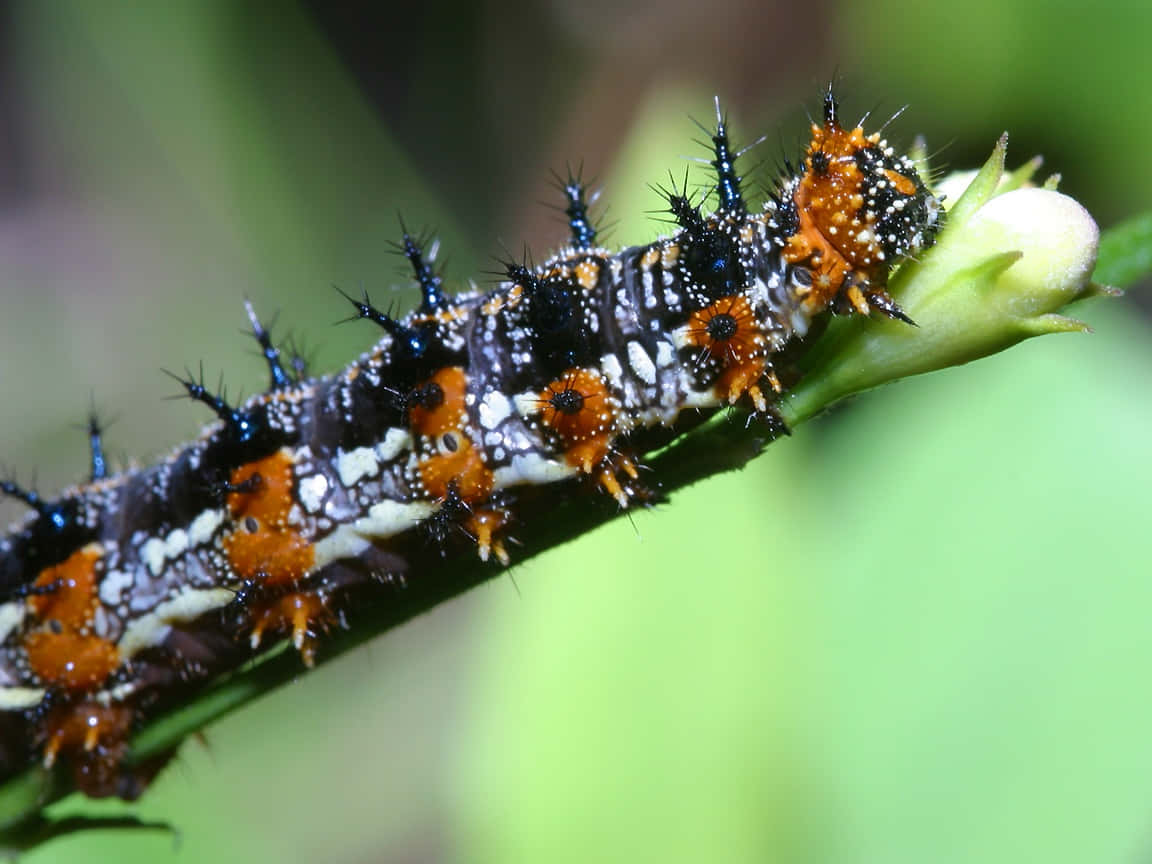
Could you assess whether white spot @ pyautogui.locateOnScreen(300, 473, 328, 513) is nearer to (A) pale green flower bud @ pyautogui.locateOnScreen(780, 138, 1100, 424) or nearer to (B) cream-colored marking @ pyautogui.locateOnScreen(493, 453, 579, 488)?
(B) cream-colored marking @ pyautogui.locateOnScreen(493, 453, 579, 488)

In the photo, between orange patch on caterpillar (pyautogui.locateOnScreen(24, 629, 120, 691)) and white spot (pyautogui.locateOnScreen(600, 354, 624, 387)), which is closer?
white spot (pyautogui.locateOnScreen(600, 354, 624, 387))

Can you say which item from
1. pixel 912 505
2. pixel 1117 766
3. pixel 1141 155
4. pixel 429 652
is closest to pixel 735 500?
pixel 912 505

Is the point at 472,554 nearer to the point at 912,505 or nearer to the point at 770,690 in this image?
the point at 770,690

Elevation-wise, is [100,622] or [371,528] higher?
[100,622]

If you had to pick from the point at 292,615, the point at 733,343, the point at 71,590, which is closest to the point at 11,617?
the point at 71,590

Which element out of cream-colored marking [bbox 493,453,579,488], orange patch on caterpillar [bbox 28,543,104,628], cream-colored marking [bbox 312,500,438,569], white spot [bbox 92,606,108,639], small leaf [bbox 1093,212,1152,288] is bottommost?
small leaf [bbox 1093,212,1152,288]

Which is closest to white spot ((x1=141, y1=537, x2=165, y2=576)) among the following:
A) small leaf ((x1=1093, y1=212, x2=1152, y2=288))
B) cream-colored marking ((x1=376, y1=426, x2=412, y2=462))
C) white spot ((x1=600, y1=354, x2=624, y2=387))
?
cream-colored marking ((x1=376, y1=426, x2=412, y2=462))

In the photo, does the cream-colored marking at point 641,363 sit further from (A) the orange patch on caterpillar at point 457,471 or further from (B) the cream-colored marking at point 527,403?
(A) the orange patch on caterpillar at point 457,471

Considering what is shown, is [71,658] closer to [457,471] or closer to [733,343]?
[457,471]
